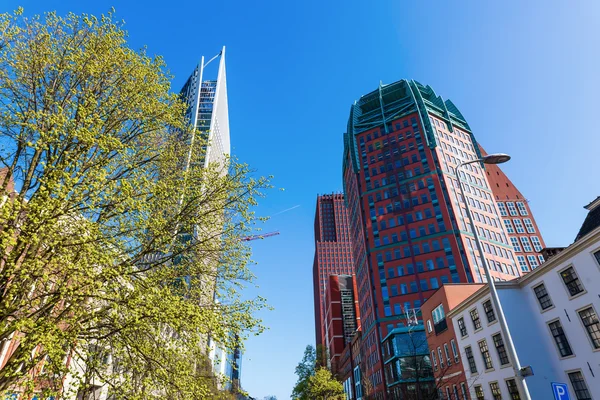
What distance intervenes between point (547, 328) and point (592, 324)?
4.33 metres

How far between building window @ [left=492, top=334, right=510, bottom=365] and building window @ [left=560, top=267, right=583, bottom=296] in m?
6.83

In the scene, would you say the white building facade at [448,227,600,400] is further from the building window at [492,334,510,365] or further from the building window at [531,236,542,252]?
the building window at [531,236,542,252]

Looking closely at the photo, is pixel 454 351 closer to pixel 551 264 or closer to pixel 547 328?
pixel 547 328

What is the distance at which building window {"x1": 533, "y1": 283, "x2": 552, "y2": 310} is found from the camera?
24.6m

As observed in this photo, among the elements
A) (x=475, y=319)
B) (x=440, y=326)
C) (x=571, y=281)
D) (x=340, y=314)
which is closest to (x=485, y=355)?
(x=475, y=319)

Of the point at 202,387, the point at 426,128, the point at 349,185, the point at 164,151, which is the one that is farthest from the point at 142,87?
the point at 349,185

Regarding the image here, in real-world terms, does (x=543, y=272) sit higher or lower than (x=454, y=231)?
lower

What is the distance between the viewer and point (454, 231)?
71.9m

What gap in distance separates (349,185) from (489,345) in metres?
78.4

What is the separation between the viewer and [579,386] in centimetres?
2161

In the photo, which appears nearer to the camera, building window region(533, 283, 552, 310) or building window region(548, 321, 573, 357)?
building window region(548, 321, 573, 357)

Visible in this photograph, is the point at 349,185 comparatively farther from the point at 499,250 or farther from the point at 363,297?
the point at 499,250

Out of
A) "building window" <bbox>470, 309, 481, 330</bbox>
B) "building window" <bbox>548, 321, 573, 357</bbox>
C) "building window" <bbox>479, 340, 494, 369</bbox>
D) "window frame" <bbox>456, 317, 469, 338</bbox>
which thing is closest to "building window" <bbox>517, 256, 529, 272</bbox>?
"window frame" <bbox>456, 317, 469, 338</bbox>

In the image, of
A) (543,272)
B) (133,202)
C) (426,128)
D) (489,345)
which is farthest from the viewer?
(426,128)
